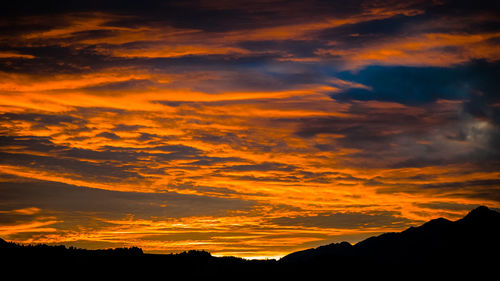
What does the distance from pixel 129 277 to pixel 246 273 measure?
30.1 meters

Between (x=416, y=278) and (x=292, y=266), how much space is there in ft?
233

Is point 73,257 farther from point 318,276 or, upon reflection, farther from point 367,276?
point 367,276

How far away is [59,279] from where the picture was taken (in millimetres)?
88375

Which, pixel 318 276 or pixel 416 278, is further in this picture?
pixel 416 278

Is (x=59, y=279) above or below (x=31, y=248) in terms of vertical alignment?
below

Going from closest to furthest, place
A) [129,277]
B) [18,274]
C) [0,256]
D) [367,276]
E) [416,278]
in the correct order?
1. [18,274]
2. [0,256]
3. [129,277]
4. [367,276]
5. [416,278]

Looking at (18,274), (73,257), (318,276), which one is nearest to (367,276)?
(318,276)

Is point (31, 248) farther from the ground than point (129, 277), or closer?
farther from the ground

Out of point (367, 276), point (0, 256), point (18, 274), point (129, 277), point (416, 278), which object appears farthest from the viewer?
point (416, 278)

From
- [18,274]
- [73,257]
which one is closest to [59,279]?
[18,274]

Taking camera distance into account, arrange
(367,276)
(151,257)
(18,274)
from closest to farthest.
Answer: (18,274), (151,257), (367,276)

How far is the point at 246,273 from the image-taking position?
117438 mm

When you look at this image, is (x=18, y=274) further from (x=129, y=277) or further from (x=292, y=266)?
(x=292, y=266)

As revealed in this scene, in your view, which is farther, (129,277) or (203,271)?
(203,271)
